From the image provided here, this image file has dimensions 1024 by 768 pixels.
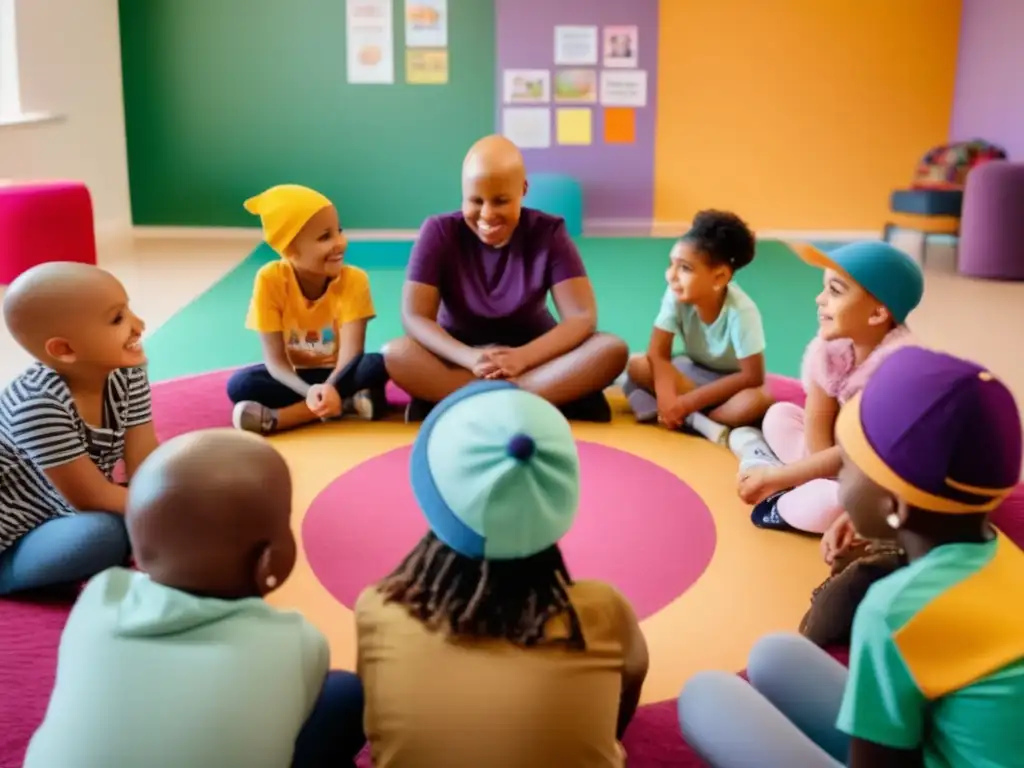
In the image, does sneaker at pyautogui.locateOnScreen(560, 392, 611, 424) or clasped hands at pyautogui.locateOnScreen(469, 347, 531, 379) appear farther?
sneaker at pyautogui.locateOnScreen(560, 392, 611, 424)

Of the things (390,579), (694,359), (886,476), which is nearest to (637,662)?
(390,579)

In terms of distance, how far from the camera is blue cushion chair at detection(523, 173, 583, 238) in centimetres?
660

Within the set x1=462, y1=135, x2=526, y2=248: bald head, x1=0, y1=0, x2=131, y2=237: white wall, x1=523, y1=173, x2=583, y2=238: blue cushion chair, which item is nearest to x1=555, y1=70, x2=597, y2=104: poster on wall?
x1=523, y1=173, x2=583, y2=238: blue cushion chair

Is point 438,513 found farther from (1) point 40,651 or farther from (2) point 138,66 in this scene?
(2) point 138,66

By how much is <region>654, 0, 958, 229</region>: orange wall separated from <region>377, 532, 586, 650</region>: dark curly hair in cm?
615

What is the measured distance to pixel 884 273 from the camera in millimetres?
2197

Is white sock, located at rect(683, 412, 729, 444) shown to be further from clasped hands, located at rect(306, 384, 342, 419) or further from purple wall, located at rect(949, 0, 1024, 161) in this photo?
purple wall, located at rect(949, 0, 1024, 161)

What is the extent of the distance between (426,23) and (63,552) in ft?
17.9

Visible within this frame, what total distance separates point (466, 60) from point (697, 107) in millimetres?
1556

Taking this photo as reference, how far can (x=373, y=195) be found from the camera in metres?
7.02

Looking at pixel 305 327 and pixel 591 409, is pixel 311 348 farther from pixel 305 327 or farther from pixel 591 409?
pixel 591 409

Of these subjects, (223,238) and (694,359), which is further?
(223,238)

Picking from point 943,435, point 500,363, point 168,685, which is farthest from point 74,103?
point 943,435

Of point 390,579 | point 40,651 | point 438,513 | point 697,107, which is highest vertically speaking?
point 697,107
